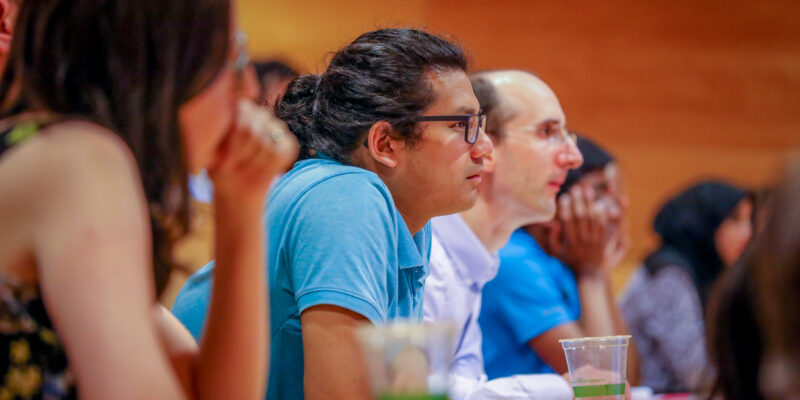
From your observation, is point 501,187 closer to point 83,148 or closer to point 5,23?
point 5,23

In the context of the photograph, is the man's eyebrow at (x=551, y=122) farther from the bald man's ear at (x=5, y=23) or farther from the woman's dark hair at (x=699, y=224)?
the woman's dark hair at (x=699, y=224)

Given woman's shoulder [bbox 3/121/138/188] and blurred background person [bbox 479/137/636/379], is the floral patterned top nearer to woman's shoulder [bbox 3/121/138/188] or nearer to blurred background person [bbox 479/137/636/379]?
woman's shoulder [bbox 3/121/138/188]

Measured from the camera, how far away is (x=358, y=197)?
154cm

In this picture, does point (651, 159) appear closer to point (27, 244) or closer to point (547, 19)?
point (547, 19)

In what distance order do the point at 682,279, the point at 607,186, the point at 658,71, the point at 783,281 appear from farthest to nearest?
1. the point at 658,71
2. the point at 682,279
3. the point at 607,186
4. the point at 783,281

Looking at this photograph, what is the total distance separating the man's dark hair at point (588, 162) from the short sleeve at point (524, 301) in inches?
21.6

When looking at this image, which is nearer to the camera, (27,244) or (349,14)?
(27,244)

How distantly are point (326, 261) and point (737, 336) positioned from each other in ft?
2.21

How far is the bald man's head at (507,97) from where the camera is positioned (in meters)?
2.36

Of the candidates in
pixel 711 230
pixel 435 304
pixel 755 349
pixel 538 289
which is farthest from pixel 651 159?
pixel 755 349

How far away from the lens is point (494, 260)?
2209mm

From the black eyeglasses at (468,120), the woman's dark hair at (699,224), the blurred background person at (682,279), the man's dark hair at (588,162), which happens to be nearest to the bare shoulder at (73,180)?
the black eyeglasses at (468,120)

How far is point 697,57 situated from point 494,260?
369 centimetres

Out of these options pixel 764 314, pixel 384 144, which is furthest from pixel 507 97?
pixel 764 314
